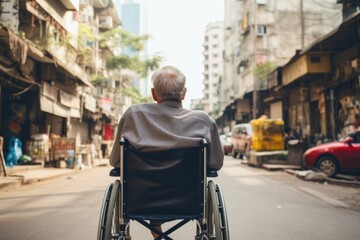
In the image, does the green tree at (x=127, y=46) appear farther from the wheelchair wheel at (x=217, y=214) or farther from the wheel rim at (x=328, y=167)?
the wheelchair wheel at (x=217, y=214)

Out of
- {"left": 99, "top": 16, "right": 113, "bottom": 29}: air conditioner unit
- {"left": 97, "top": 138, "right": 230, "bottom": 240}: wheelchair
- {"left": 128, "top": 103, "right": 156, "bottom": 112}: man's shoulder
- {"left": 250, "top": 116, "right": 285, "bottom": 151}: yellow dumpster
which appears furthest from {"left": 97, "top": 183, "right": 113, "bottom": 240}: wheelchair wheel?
{"left": 99, "top": 16, "right": 113, "bottom": 29}: air conditioner unit

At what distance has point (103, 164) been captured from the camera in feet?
65.8

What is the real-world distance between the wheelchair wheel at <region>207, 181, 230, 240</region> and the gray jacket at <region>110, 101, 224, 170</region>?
0.64 ft

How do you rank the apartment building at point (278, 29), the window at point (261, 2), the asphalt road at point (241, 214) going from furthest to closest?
the window at point (261, 2) → the apartment building at point (278, 29) → the asphalt road at point (241, 214)

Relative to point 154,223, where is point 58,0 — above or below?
above

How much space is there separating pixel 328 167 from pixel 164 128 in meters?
10.1

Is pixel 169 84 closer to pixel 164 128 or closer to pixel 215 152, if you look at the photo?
pixel 164 128

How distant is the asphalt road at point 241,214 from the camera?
4.69 metres

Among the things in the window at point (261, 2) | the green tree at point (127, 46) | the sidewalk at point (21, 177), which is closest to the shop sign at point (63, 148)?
the sidewalk at point (21, 177)

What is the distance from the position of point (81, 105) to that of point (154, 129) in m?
20.3

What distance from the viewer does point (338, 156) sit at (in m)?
11.5

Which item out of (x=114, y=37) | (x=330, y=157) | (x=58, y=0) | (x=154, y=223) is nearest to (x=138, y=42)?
(x=114, y=37)

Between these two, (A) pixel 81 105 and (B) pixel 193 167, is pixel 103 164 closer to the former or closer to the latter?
(A) pixel 81 105

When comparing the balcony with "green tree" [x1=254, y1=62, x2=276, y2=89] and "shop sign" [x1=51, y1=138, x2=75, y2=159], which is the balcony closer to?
"shop sign" [x1=51, y1=138, x2=75, y2=159]
